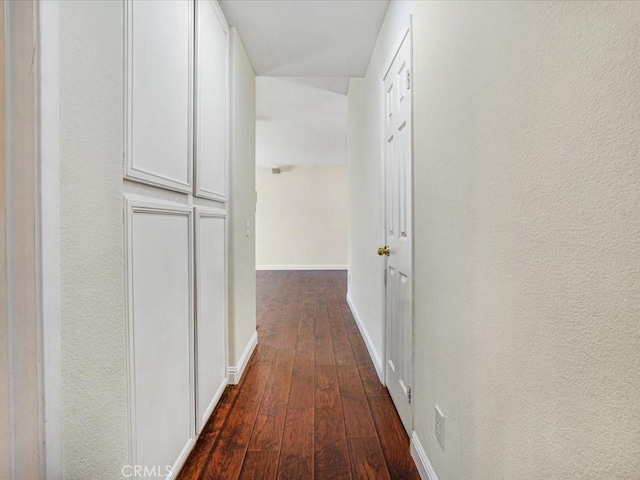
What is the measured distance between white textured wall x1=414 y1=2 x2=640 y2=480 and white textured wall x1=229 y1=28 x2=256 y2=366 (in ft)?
4.85

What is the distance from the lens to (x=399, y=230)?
1964 mm

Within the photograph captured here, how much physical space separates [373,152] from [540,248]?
2.16m

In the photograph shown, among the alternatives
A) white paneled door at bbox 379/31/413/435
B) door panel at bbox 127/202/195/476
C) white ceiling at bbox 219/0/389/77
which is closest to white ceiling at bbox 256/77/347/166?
white ceiling at bbox 219/0/389/77

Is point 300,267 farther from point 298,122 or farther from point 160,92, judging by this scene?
point 160,92

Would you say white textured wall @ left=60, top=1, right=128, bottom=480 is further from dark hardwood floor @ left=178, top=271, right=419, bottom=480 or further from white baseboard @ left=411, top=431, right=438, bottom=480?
white baseboard @ left=411, top=431, right=438, bottom=480

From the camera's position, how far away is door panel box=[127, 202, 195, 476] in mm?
1124

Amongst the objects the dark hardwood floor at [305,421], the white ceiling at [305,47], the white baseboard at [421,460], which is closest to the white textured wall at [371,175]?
the white ceiling at [305,47]

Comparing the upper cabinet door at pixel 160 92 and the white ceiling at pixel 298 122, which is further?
the white ceiling at pixel 298 122

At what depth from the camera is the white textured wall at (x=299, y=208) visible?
8.81m

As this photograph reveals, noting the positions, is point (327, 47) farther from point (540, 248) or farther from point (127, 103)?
point (540, 248)

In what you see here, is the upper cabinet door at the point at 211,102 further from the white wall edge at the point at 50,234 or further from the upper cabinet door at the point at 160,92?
the white wall edge at the point at 50,234

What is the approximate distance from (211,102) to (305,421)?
1773 mm

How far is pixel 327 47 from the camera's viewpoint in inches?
103

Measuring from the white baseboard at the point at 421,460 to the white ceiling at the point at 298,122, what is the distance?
3339 mm
